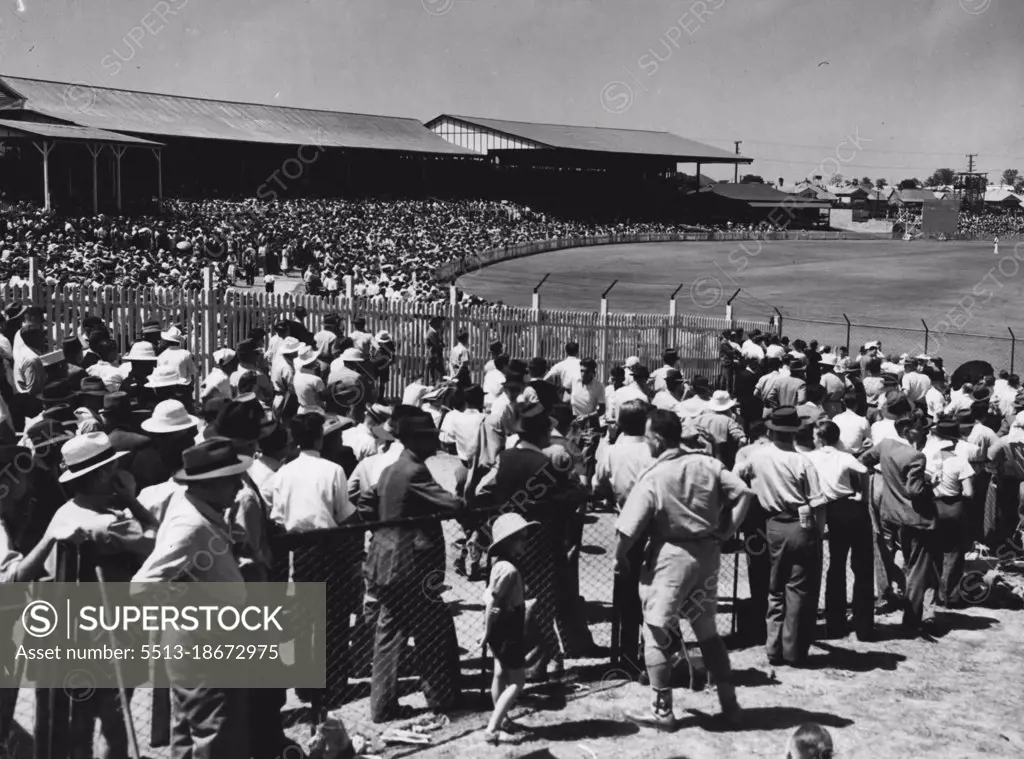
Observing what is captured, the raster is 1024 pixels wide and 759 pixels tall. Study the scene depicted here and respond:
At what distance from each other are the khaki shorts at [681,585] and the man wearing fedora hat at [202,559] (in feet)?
8.31

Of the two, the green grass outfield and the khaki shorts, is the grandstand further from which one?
the khaki shorts

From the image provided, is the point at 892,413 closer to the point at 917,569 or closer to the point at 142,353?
the point at 917,569

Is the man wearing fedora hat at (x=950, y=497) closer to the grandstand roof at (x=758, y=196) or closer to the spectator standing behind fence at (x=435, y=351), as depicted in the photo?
the spectator standing behind fence at (x=435, y=351)

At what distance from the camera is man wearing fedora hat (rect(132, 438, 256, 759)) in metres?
4.63

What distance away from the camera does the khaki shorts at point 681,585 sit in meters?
6.27

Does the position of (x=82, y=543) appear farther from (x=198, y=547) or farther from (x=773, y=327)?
(x=773, y=327)

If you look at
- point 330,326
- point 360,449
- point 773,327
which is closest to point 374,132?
point 773,327

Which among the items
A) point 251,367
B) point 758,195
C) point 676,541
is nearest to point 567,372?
point 251,367

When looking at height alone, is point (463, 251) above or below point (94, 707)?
above

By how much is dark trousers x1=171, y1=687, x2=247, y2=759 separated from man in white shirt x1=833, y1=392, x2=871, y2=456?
21.4 feet

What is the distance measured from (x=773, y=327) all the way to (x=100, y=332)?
16209 mm

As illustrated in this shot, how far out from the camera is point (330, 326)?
1384 centimetres

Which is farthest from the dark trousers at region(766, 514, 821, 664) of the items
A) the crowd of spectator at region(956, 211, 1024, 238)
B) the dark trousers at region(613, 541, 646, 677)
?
the crowd of spectator at region(956, 211, 1024, 238)

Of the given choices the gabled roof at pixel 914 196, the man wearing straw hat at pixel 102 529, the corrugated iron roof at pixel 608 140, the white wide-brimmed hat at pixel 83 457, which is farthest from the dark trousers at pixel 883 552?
the gabled roof at pixel 914 196
